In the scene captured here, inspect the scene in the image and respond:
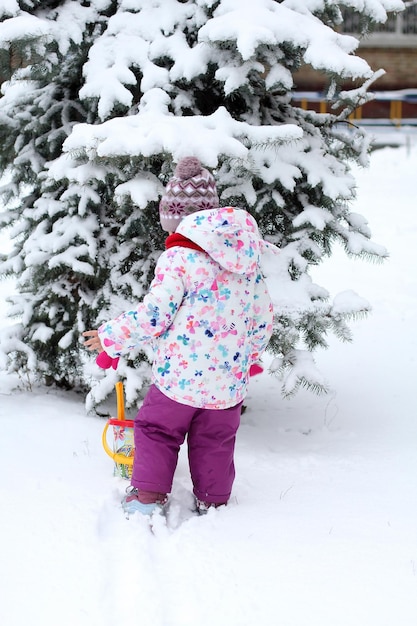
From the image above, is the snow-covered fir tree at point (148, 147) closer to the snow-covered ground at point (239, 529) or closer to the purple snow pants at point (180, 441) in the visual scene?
the snow-covered ground at point (239, 529)

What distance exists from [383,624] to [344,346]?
487 cm

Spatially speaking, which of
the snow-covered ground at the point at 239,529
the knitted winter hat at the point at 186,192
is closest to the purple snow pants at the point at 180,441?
the snow-covered ground at the point at 239,529

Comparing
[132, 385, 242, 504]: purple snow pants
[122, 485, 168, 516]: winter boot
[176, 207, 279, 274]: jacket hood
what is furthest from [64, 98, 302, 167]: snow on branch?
[122, 485, 168, 516]: winter boot

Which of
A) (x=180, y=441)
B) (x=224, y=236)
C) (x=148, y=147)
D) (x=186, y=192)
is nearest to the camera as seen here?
(x=224, y=236)

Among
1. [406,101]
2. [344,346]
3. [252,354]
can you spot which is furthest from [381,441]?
[406,101]

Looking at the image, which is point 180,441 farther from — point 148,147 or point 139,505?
point 148,147

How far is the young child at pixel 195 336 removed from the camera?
3182mm

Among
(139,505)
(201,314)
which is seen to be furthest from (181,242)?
(139,505)

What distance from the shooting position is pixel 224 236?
10.4ft

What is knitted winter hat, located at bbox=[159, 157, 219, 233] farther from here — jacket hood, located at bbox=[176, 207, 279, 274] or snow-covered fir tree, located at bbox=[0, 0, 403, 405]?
snow-covered fir tree, located at bbox=[0, 0, 403, 405]

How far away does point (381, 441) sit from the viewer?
4.65 metres

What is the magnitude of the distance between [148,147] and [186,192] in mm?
473

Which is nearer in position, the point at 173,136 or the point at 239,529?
the point at 239,529

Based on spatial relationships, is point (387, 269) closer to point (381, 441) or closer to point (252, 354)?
point (381, 441)
